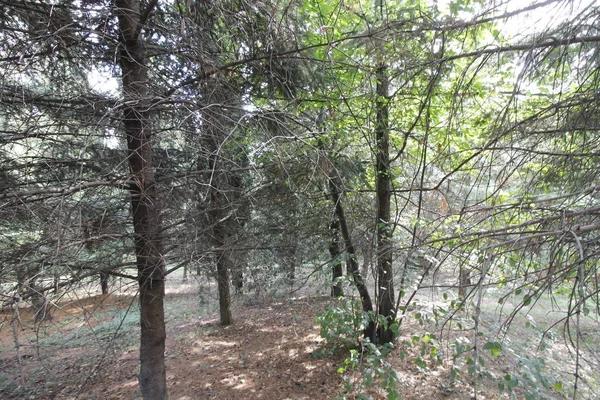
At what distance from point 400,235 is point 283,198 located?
1991 mm

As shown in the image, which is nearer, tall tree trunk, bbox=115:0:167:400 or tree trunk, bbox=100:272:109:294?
tree trunk, bbox=100:272:109:294

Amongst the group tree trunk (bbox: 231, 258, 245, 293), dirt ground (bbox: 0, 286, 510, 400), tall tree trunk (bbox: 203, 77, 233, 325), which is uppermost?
tall tree trunk (bbox: 203, 77, 233, 325)

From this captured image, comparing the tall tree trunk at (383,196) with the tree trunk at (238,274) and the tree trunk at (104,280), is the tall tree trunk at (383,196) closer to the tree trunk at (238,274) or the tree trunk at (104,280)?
the tree trunk at (238,274)

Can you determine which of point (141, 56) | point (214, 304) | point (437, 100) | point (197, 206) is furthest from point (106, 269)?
point (214, 304)

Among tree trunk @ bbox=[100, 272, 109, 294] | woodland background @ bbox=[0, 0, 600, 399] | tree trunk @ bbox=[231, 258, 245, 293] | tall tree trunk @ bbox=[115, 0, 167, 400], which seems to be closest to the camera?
woodland background @ bbox=[0, 0, 600, 399]

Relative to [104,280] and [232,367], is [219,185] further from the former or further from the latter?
[232,367]

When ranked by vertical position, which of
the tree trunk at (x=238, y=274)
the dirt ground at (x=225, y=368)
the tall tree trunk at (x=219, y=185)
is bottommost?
the dirt ground at (x=225, y=368)

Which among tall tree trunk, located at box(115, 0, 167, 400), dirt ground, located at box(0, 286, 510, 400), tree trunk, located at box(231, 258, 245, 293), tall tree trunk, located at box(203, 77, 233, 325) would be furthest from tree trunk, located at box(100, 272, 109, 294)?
tree trunk, located at box(231, 258, 245, 293)

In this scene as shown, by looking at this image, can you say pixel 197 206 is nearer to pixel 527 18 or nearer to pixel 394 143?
pixel 394 143

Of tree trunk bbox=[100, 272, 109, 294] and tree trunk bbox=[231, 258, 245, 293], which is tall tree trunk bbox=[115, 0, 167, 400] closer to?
tree trunk bbox=[100, 272, 109, 294]

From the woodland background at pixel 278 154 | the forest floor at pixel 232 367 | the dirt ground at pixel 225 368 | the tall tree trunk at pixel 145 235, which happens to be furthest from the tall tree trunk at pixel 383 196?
the tall tree trunk at pixel 145 235

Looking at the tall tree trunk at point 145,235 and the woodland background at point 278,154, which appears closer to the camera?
the woodland background at point 278,154

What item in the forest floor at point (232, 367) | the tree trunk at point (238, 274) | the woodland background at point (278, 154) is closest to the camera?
the woodland background at point (278, 154)

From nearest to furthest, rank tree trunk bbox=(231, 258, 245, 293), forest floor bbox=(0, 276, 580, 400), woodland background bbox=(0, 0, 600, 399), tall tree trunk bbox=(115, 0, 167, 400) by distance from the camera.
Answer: woodland background bbox=(0, 0, 600, 399), tall tree trunk bbox=(115, 0, 167, 400), tree trunk bbox=(231, 258, 245, 293), forest floor bbox=(0, 276, 580, 400)
